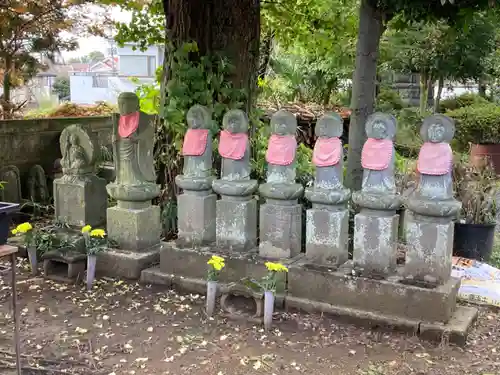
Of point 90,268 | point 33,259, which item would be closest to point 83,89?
point 33,259

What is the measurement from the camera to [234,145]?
391cm

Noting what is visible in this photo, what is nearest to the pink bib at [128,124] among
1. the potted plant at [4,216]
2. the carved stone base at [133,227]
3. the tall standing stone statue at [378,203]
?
the carved stone base at [133,227]

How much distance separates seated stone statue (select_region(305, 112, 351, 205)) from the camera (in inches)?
141

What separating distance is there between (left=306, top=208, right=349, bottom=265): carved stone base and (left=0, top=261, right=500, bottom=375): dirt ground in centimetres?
40

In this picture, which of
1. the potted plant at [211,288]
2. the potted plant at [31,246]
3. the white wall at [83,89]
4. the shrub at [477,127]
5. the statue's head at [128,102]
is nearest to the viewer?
the potted plant at [211,288]

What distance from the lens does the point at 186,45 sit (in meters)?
4.80

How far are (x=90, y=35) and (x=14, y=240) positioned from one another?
619 centimetres

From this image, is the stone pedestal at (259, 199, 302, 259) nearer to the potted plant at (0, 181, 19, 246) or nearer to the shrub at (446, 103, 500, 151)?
the potted plant at (0, 181, 19, 246)

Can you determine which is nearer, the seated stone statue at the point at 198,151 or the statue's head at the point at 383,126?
the statue's head at the point at 383,126

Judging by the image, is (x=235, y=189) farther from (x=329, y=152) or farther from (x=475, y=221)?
(x=475, y=221)

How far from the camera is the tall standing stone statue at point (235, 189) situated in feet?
12.8

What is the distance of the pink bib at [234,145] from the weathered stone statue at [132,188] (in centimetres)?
79

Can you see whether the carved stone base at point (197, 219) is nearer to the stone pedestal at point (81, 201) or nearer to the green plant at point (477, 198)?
the stone pedestal at point (81, 201)

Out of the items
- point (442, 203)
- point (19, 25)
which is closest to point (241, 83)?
point (442, 203)
